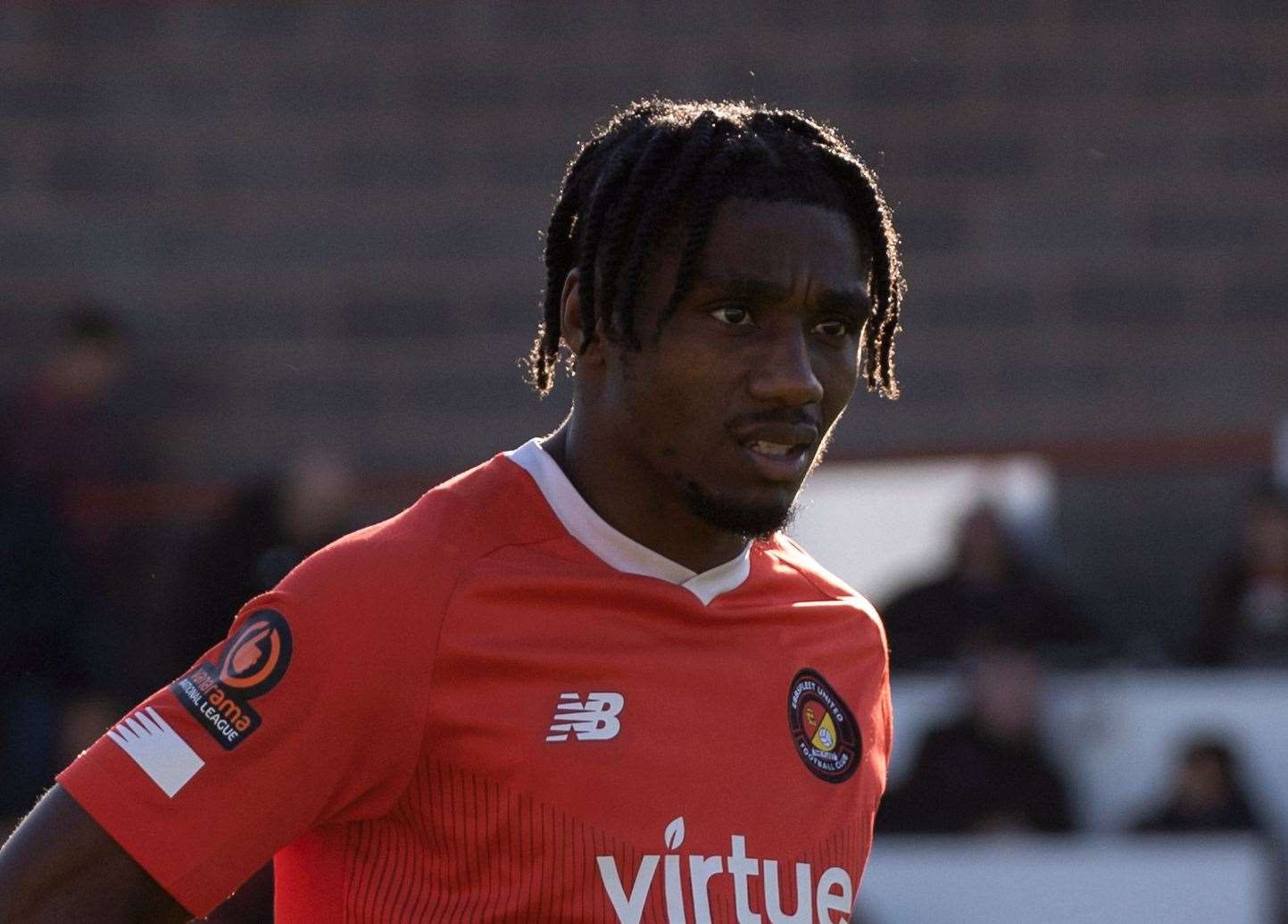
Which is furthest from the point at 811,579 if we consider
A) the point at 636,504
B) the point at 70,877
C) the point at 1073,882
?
the point at 1073,882

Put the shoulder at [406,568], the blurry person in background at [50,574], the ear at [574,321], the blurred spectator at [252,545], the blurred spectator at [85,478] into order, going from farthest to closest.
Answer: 1. the blurred spectator at [85,478]
2. the blurred spectator at [252,545]
3. the blurry person in background at [50,574]
4. the ear at [574,321]
5. the shoulder at [406,568]

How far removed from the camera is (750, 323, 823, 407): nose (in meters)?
2.46

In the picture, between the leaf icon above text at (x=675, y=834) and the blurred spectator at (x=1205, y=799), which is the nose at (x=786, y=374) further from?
the blurred spectator at (x=1205, y=799)

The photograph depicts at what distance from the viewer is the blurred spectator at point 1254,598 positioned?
19.8 feet

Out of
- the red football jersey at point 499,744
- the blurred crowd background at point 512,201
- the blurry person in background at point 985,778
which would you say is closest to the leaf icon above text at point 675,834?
the red football jersey at point 499,744

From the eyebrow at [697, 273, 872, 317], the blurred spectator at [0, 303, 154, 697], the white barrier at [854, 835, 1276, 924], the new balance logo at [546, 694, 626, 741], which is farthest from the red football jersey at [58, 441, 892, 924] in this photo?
the blurred spectator at [0, 303, 154, 697]

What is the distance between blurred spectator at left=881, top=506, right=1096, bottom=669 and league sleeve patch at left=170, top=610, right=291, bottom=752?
12.6ft

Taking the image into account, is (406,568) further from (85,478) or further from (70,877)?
(85,478)

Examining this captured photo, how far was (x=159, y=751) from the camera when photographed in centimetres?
232

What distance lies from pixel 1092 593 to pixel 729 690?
4106mm

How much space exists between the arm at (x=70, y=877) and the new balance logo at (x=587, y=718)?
442mm

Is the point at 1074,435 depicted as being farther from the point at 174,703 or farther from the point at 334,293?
the point at 174,703

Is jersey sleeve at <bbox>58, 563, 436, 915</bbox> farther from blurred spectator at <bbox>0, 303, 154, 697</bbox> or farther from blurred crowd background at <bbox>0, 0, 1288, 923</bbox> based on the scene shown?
blurred crowd background at <bbox>0, 0, 1288, 923</bbox>

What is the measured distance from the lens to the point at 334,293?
7914 mm
